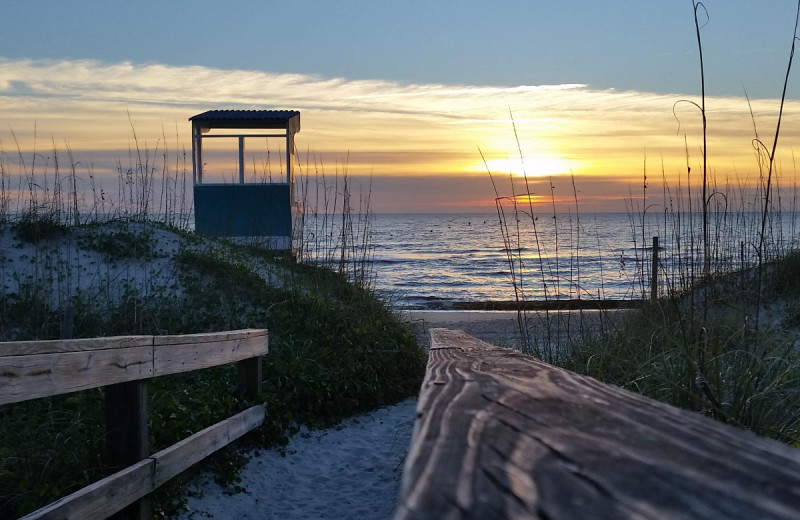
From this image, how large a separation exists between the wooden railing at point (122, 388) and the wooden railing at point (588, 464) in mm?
2339

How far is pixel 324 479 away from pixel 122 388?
6.15 feet

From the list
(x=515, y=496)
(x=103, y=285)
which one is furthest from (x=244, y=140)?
(x=515, y=496)

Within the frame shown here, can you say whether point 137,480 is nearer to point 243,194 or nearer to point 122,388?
point 122,388

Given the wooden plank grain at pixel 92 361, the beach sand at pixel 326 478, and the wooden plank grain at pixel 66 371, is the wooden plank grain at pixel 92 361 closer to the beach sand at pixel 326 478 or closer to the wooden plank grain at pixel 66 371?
the wooden plank grain at pixel 66 371

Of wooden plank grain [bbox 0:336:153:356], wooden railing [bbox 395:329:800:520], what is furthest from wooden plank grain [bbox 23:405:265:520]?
wooden railing [bbox 395:329:800:520]

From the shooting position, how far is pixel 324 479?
4.93 meters

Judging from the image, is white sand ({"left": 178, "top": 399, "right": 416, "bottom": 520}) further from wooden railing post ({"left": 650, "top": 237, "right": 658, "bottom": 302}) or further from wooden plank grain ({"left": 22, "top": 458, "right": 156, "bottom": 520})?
wooden railing post ({"left": 650, "top": 237, "right": 658, "bottom": 302})

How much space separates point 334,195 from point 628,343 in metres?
4.66

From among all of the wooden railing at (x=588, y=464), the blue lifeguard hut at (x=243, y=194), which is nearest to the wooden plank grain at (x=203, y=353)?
the wooden railing at (x=588, y=464)

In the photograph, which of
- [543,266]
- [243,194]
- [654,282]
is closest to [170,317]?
[654,282]

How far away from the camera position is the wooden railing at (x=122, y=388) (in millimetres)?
2748

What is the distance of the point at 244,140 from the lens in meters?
13.0

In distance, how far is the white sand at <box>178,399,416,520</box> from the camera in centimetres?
433

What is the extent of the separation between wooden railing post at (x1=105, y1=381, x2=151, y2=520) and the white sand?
474 mm
